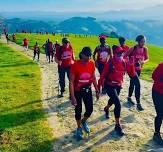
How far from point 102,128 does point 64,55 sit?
5.46 metres

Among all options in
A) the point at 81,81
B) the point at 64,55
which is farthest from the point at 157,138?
the point at 64,55

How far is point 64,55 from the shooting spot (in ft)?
63.6

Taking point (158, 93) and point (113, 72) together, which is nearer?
point (158, 93)

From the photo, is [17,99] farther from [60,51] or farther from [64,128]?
[64,128]

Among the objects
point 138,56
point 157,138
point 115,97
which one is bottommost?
point 157,138

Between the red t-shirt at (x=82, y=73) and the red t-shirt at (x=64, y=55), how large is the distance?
5929mm

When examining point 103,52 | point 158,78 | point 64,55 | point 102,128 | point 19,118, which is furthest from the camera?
point 103,52

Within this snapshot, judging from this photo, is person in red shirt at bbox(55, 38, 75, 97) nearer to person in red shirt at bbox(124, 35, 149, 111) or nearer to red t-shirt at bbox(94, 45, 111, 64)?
red t-shirt at bbox(94, 45, 111, 64)

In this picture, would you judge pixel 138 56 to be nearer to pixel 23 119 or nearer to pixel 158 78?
pixel 158 78

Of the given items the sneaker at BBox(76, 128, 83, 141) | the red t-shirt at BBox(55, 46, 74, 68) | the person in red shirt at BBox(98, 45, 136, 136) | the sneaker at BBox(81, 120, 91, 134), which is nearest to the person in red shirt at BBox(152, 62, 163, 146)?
the person in red shirt at BBox(98, 45, 136, 136)

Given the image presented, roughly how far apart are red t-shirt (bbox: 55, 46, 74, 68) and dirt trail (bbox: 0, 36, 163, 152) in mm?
1903

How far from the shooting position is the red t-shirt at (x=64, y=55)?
1938 cm

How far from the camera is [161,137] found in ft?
45.6

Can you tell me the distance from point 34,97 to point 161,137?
875 cm
